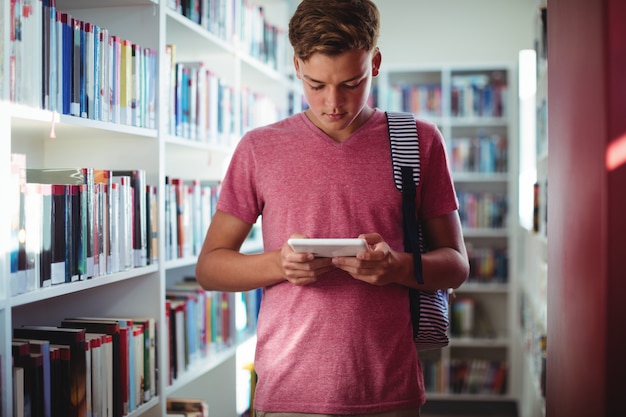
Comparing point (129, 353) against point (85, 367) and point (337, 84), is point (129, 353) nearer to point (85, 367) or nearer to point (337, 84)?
point (85, 367)

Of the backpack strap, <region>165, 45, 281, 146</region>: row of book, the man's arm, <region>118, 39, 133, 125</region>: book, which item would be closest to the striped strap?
the backpack strap

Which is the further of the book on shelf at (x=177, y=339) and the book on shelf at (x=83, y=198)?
the book on shelf at (x=177, y=339)

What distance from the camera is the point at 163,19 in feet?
7.23

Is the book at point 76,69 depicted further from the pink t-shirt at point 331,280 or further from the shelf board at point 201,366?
the shelf board at point 201,366

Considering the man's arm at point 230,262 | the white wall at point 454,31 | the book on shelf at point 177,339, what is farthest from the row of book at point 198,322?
the white wall at point 454,31

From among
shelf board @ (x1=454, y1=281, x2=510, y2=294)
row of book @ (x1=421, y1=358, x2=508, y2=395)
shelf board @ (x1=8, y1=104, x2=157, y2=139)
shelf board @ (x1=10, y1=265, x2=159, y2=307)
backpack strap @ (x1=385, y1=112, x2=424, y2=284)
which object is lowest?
row of book @ (x1=421, y1=358, x2=508, y2=395)

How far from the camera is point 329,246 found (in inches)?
49.3

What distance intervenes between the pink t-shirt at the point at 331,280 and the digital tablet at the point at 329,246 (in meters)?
0.12

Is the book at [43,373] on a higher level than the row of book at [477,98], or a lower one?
lower

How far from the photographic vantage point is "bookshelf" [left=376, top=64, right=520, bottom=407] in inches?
198

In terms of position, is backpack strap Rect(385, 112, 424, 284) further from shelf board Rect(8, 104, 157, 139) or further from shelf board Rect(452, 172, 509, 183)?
shelf board Rect(452, 172, 509, 183)

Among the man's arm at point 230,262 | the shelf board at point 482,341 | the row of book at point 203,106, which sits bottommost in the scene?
the shelf board at point 482,341

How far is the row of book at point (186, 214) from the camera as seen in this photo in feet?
7.87

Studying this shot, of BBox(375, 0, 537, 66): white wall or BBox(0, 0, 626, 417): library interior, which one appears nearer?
BBox(0, 0, 626, 417): library interior
